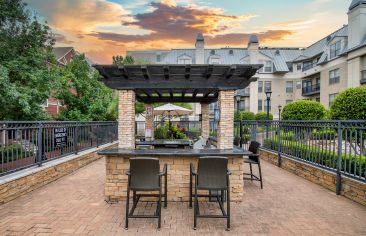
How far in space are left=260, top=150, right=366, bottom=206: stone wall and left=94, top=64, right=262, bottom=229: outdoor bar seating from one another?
100 inches

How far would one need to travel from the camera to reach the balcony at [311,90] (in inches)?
1318

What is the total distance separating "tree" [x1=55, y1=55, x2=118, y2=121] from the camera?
13750 mm

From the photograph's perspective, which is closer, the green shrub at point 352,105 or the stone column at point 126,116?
the stone column at point 126,116

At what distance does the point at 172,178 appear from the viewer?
210 inches

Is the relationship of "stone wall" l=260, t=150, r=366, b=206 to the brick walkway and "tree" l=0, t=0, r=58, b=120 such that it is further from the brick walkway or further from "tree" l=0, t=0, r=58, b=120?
"tree" l=0, t=0, r=58, b=120

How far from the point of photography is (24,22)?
10.9m

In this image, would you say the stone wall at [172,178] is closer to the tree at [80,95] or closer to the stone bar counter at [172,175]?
the stone bar counter at [172,175]

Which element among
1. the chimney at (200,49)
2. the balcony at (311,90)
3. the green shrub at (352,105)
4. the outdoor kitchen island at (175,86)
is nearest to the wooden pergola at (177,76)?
the outdoor kitchen island at (175,86)

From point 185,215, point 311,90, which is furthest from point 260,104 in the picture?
point 185,215

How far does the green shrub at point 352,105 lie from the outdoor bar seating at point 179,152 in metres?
7.16

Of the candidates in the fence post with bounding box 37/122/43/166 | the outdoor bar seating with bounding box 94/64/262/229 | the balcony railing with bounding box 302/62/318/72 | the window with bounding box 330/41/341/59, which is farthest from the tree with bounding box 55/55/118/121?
the balcony railing with bounding box 302/62/318/72

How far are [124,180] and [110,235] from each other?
168 cm

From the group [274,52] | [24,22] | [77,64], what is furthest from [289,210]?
[274,52]

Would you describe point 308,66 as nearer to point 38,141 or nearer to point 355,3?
point 355,3
